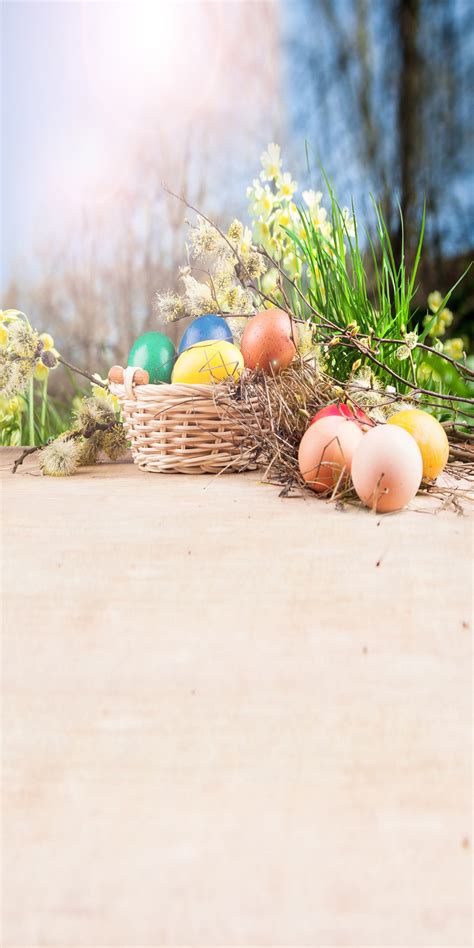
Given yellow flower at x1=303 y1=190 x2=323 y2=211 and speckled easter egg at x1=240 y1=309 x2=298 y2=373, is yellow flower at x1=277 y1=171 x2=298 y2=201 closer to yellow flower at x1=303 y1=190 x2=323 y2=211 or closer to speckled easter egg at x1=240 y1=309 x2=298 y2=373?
yellow flower at x1=303 y1=190 x2=323 y2=211

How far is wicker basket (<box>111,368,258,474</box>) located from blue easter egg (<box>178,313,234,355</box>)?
159mm

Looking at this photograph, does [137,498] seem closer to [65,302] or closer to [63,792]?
[63,792]

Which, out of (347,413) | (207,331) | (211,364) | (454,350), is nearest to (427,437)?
(347,413)

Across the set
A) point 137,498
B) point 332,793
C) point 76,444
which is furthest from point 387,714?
point 76,444

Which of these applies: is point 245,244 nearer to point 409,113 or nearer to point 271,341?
point 271,341

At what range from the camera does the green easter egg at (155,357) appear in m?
1.58

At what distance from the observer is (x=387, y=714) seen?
593 mm

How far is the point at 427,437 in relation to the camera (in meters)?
1.23

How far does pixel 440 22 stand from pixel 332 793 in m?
4.35

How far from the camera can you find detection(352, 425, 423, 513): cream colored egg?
3.51 feet

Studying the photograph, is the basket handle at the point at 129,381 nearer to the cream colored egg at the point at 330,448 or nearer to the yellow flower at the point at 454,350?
the cream colored egg at the point at 330,448

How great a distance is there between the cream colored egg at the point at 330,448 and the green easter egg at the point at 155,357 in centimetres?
47

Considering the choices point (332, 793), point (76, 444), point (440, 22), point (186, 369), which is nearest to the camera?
point (332, 793)

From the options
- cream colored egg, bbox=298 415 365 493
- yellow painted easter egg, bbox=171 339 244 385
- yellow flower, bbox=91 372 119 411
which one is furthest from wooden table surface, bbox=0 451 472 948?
yellow flower, bbox=91 372 119 411
